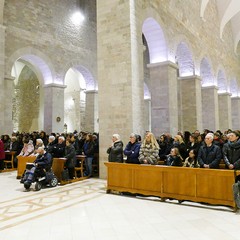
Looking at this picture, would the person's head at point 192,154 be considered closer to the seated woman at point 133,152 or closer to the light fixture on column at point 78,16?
the seated woman at point 133,152

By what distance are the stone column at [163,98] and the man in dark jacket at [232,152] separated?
19.9ft

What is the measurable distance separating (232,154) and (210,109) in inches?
543

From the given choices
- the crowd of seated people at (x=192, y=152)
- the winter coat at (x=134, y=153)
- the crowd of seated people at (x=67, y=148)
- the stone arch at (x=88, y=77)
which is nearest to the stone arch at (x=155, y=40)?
the crowd of seated people at (x=67, y=148)

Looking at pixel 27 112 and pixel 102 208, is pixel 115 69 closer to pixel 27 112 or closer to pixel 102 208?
pixel 102 208

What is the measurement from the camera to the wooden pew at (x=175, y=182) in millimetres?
5375

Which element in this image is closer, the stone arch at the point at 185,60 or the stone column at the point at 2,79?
the stone column at the point at 2,79

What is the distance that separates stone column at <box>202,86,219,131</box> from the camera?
18.3 meters

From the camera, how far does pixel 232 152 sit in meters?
5.52

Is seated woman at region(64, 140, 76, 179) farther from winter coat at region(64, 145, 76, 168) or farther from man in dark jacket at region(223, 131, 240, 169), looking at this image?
Answer: man in dark jacket at region(223, 131, 240, 169)

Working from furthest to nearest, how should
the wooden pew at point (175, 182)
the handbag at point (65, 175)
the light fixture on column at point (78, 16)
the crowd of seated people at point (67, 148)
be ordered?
1. the light fixture on column at point (78, 16)
2. the crowd of seated people at point (67, 148)
3. the handbag at point (65, 175)
4. the wooden pew at point (175, 182)

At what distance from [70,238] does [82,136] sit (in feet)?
22.2

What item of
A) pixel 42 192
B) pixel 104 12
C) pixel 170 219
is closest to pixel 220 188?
pixel 170 219

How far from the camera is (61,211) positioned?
536 centimetres

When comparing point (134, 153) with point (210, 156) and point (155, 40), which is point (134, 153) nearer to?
point (210, 156)
